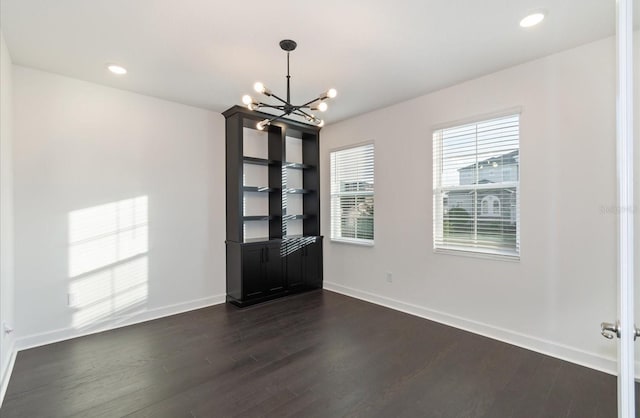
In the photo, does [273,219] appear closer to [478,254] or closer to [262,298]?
[262,298]

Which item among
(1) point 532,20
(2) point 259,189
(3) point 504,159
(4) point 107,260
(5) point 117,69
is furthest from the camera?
(2) point 259,189

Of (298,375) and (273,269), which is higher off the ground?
(273,269)

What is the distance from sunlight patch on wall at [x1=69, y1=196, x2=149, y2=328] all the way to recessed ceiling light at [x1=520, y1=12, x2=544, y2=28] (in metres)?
4.20

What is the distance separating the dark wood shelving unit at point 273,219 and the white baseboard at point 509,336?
118cm

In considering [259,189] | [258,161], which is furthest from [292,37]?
[259,189]

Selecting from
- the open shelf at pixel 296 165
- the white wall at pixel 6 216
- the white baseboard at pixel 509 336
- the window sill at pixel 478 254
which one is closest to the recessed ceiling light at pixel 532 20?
the window sill at pixel 478 254

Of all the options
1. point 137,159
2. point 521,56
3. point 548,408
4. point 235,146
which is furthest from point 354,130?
point 548,408

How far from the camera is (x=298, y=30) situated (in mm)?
2336

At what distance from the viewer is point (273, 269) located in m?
4.41

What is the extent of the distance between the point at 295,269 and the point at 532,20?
12.9ft

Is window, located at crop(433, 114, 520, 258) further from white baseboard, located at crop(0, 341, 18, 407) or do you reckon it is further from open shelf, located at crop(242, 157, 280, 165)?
white baseboard, located at crop(0, 341, 18, 407)

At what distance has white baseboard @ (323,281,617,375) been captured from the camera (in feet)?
8.25

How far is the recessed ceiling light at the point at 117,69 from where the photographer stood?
2.91 metres

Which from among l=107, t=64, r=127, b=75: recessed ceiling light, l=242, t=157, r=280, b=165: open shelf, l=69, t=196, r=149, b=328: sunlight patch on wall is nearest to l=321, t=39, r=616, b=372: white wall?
l=242, t=157, r=280, b=165: open shelf
